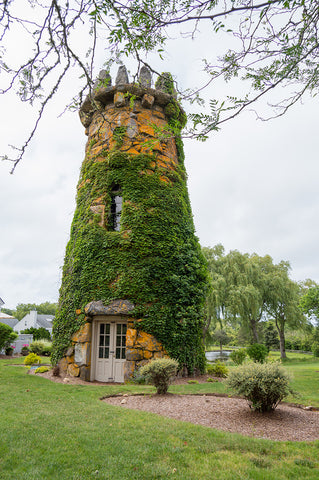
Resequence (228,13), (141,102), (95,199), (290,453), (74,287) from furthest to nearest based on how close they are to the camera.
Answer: (141,102), (95,199), (74,287), (290,453), (228,13)

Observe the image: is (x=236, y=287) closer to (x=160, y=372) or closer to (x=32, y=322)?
(x=160, y=372)

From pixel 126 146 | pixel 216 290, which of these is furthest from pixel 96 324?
pixel 216 290

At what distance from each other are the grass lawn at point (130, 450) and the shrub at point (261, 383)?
3.58 feet

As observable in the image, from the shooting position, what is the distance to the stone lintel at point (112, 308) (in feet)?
31.7

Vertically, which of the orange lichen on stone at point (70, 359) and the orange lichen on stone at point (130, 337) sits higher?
the orange lichen on stone at point (130, 337)

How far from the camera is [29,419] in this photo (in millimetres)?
4934

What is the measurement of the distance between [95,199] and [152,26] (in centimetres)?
849

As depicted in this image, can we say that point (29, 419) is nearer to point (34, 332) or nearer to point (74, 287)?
point (74, 287)

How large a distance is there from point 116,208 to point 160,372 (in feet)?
20.6

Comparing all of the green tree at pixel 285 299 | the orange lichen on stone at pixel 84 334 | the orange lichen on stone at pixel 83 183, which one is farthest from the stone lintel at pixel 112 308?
the green tree at pixel 285 299

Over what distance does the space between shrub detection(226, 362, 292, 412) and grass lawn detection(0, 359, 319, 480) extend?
43.0 inches

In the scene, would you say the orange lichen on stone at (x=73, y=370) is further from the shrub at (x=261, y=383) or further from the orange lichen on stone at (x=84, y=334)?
the shrub at (x=261, y=383)

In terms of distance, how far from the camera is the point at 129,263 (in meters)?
10.2

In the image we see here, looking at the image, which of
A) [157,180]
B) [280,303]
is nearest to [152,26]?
[157,180]
